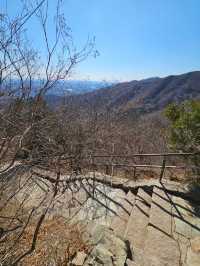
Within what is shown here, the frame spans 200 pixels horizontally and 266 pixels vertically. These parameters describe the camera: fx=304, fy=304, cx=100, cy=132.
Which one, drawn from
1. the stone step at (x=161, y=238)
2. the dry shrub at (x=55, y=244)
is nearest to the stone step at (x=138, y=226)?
the stone step at (x=161, y=238)

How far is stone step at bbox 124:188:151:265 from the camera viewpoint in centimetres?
524

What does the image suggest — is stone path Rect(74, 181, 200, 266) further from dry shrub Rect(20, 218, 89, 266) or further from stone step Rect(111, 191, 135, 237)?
dry shrub Rect(20, 218, 89, 266)

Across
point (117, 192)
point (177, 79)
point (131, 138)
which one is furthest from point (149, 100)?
point (117, 192)

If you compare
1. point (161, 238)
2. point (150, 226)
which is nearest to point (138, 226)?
point (150, 226)

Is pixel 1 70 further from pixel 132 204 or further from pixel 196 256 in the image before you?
pixel 132 204

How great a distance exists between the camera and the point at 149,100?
150 m

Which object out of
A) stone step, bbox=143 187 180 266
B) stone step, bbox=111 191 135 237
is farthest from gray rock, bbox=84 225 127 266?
stone step, bbox=111 191 135 237

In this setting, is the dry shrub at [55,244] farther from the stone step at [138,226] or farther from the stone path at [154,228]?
the stone step at [138,226]

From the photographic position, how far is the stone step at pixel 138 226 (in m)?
5.24

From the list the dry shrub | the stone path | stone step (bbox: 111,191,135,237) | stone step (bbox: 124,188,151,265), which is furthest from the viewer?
stone step (bbox: 111,191,135,237)

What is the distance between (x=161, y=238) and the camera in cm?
575

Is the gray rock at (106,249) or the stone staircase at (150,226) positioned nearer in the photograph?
the gray rock at (106,249)

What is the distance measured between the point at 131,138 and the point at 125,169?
21.3 feet

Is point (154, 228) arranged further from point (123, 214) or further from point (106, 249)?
point (106, 249)
